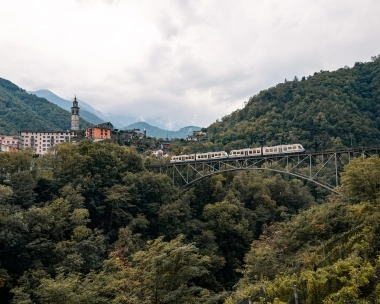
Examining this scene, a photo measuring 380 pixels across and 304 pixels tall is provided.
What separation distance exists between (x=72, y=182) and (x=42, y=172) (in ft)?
19.0

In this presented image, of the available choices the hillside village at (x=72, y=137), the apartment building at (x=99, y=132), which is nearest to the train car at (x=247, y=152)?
the hillside village at (x=72, y=137)

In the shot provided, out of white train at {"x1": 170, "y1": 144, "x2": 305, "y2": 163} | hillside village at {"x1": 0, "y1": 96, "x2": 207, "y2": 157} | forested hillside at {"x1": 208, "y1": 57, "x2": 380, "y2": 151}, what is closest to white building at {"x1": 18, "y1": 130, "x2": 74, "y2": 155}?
hillside village at {"x1": 0, "y1": 96, "x2": 207, "y2": 157}

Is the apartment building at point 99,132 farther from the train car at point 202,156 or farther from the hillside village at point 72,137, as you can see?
the train car at point 202,156

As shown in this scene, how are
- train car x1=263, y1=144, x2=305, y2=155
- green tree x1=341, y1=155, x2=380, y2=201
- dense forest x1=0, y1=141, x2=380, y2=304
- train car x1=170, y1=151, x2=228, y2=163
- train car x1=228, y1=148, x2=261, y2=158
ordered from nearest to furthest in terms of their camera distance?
dense forest x1=0, y1=141, x2=380, y2=304, green tree x1=341, y1=155, x2=380, y2=201, train car x1=263, y1=144, x2=305, y2=155, train car x1=228, y1=148, x2=261, y2=158, train car x1=170, y1=151, x2=228, y2=163

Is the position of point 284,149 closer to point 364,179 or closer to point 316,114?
point 364,179

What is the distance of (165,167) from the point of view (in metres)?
34.7

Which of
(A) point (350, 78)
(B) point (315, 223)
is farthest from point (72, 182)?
(A) point (350, 78)

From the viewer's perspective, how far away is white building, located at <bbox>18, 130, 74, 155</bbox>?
60938 mm

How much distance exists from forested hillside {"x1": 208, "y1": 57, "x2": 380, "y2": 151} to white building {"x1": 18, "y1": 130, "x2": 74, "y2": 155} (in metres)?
25.7

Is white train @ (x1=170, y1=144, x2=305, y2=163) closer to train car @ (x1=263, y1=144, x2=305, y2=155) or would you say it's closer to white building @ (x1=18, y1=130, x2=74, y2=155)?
train car @ (x1=263, y1=144, x2=305, y2=155)

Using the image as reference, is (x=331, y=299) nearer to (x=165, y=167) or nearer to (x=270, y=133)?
(x=165, y=167)

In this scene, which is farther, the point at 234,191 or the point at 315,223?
the point at 234,191

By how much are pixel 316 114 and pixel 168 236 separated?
122 ft

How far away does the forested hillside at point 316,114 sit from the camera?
51938 mm
